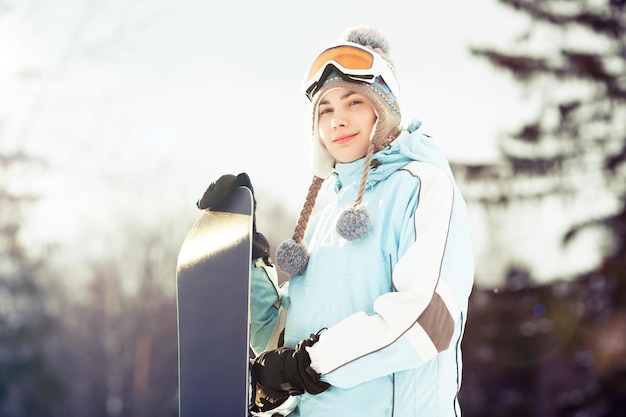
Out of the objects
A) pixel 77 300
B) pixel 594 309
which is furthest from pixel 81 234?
pixel 594 309

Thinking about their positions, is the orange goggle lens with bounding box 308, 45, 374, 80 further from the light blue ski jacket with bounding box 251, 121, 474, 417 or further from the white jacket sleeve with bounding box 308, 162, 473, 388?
the white jacket sleeve with bounding box 308, 162, 473, 388

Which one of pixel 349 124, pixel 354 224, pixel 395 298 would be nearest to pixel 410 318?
pixel 395 298

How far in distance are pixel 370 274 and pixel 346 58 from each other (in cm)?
70

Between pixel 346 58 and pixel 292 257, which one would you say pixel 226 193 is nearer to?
pixel 292 257

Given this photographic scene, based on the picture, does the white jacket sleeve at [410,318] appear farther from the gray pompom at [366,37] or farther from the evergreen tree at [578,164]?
the evergreen tree at [578,164]

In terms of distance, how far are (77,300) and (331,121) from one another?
81.2 ft

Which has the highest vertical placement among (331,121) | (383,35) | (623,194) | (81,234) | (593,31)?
(593,31)

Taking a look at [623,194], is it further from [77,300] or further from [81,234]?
[77,300]

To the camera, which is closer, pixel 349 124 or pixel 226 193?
pixel 349 124

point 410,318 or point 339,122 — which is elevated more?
point 339,122

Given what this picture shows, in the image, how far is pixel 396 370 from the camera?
1.84 meters

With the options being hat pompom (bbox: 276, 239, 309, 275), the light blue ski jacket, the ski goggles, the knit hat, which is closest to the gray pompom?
the knit hat

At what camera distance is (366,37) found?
239 cm

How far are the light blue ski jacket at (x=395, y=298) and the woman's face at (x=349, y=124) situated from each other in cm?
11
